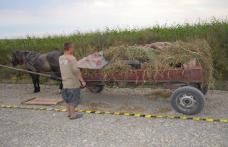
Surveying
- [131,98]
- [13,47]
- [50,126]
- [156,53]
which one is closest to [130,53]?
[156,53]

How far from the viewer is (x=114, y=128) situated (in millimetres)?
7664

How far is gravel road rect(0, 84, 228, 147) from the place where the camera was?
22.4ft

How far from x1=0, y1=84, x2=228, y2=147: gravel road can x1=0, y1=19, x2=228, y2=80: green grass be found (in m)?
2.69

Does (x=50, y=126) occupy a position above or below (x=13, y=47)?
below

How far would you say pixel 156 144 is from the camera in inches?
260

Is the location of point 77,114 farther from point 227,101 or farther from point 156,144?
point 227,101

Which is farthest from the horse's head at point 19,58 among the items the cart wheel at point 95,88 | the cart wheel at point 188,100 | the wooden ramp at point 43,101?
the cart wheel at point 188,100

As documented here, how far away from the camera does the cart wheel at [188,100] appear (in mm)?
8352

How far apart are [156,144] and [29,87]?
8493 millimetres

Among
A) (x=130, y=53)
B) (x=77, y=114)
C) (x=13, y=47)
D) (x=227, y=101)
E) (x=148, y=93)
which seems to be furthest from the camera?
(x=13, y=47)

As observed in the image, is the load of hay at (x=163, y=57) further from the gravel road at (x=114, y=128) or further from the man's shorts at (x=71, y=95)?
the man's shorts at (x=71, y=95)

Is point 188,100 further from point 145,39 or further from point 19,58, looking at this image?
point 19,58

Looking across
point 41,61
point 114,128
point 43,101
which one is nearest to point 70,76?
point 114,128

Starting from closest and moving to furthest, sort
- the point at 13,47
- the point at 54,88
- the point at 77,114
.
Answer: the point at 77,114 → the point at 54,88 → the point at 13,47
